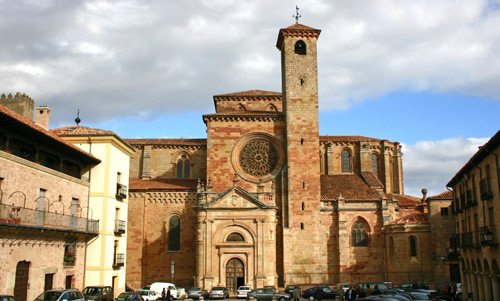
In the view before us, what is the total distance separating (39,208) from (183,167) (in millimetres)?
25788

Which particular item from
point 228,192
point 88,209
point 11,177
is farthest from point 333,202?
point 11,177

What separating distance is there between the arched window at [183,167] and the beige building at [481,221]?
26258mm

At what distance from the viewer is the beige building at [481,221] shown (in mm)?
22500

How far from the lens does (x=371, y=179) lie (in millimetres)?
49688

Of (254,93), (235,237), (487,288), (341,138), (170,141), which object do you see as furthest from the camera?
(341,138)

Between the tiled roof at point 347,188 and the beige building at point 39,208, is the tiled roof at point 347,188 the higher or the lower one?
the higher one

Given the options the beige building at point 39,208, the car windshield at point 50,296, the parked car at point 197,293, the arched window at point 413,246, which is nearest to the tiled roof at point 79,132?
the beige building at point 39,208

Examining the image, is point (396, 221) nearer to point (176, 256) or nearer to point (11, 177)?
point (176, 256)

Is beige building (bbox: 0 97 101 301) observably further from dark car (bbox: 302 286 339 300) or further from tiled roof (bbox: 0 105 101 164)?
dark car (bbox: 302 286 339 300)

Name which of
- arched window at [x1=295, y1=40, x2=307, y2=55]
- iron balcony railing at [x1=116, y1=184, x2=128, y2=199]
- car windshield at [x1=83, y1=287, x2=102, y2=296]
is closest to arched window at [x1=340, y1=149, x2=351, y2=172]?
arched window at [x1=295, y1=40, x2=307, y2=55]

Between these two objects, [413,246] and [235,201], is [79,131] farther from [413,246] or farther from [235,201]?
[413,246]

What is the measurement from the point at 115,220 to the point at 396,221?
24204 millimetres

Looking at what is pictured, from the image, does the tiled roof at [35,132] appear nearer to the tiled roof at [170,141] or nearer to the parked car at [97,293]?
the parked car at [97,293]

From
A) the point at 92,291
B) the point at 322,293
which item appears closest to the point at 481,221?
the point at 322,293
